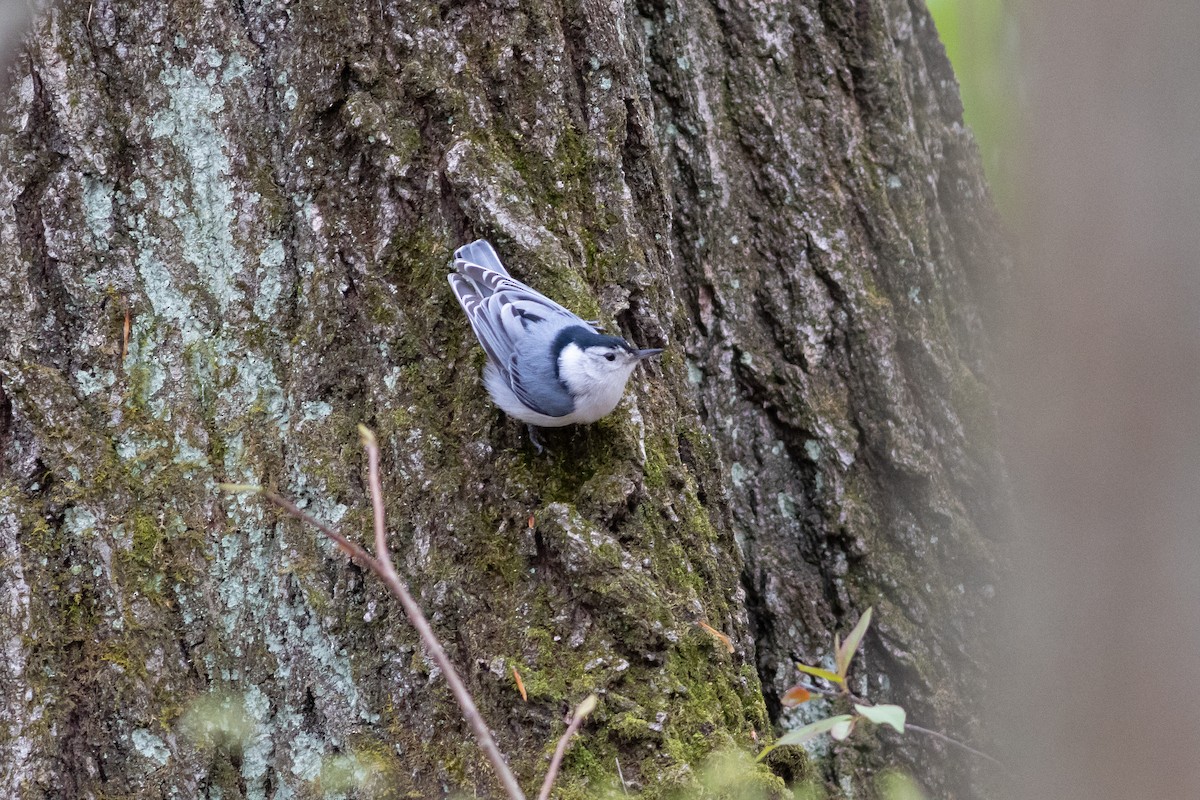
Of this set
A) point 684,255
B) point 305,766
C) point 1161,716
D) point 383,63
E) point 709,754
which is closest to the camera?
point 1161,716

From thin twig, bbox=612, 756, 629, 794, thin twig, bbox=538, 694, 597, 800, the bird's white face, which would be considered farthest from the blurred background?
the bird's white face

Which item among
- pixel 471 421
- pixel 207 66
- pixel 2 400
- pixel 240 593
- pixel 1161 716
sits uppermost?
pixel 207 66

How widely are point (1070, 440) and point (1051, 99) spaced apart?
0.31 meters

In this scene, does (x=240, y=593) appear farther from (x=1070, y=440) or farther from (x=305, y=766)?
(x=1070, y=440)

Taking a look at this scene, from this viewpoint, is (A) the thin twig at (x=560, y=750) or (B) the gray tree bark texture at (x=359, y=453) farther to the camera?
(B) the gray tree bark texture at (x=359, y=453)

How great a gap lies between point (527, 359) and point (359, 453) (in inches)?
21.9

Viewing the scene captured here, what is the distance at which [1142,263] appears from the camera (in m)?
0.87

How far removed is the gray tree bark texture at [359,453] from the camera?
2.16 metres

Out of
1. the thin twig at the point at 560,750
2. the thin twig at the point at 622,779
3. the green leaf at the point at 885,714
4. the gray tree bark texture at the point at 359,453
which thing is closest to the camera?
the thin twig at the point at 560,750

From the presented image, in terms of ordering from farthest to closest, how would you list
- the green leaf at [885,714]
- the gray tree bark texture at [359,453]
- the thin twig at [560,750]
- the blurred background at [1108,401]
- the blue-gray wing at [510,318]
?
the blue-gray wing at [510,318]
the gray tree bark texture at [359,453]
the green leaf at [885,714]
the thin twig at [560,750]
the blurred background at [1108,401]

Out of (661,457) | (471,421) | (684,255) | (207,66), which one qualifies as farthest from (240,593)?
(684,255)

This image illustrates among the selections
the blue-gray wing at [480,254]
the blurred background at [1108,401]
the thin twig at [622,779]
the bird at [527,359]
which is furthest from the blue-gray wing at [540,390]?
the blurred background at [1108,401]

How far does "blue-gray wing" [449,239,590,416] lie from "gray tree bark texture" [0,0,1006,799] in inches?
2.1

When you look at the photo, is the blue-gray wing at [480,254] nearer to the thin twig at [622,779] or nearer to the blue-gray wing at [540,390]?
the blue-gray wing at [540,390]
